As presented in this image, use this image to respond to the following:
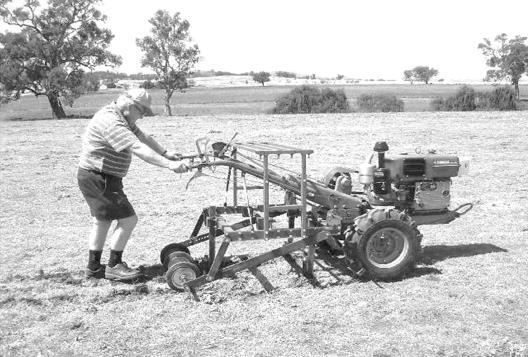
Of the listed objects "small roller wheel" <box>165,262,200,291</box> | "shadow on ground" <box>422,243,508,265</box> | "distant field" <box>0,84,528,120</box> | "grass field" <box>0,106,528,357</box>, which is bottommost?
"distant field" <box>0,84,528,120</box>

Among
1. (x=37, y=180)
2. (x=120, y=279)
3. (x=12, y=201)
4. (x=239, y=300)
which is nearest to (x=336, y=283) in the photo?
(x=239, y=300)

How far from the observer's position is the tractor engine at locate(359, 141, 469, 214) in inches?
250

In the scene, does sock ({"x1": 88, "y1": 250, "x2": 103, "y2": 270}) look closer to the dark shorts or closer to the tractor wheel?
the dark shorts

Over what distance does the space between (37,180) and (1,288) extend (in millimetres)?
6458

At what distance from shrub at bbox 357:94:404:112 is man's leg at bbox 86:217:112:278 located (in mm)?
24680

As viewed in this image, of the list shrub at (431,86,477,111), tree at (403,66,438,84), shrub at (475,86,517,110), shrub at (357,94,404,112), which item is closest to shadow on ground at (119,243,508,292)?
shrub at (357,94,404,112)

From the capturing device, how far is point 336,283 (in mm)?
5918

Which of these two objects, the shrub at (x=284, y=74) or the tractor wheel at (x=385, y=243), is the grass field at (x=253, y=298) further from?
the shrub at (x=284, y=74)

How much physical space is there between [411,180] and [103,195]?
3016mm

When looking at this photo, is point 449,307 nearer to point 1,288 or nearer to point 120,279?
point 120,279

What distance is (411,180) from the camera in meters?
6.44

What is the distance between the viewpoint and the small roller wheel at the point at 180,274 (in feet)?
18.6

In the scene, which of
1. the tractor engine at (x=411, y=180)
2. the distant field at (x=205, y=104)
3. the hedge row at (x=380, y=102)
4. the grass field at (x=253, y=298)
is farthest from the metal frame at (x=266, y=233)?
the distant field at (x=205, y=104)

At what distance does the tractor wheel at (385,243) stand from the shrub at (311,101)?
24.9m
